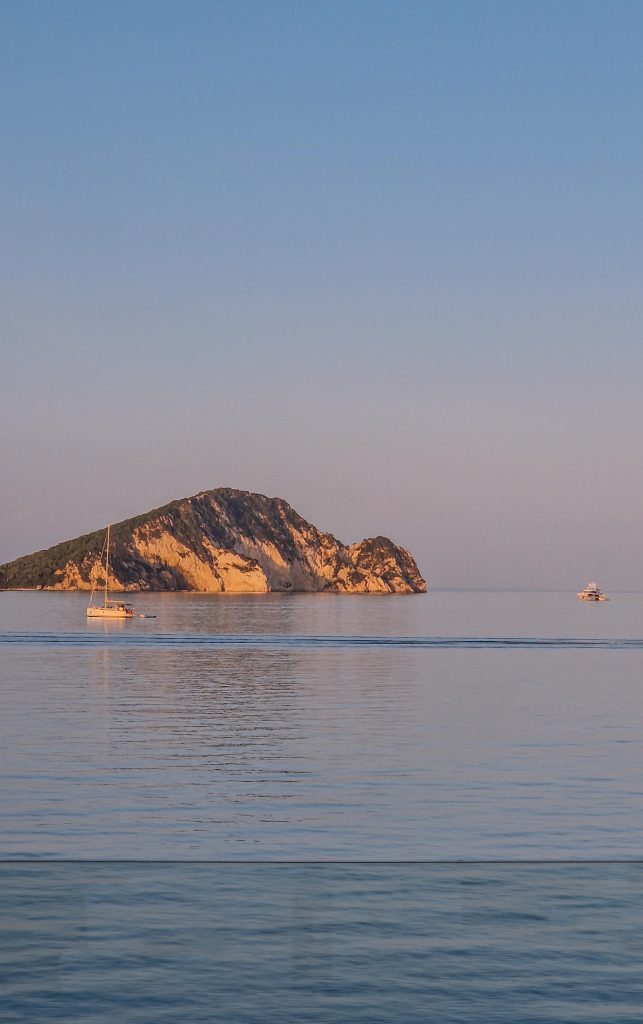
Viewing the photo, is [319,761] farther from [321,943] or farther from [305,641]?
[305,641]

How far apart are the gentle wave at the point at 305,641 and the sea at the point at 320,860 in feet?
191

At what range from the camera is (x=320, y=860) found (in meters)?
18.2

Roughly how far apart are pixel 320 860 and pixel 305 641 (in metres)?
98.3

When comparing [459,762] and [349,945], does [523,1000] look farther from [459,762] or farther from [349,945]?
[459,762]

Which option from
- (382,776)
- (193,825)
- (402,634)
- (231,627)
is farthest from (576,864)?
(231,627)

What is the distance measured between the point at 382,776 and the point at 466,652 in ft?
242

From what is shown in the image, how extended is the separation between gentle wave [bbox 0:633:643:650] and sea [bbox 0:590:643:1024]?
5822 centimetres

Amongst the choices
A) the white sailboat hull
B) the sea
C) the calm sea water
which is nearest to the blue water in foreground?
the sea

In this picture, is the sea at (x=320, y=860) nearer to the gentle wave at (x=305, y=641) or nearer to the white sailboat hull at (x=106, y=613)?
the gentle wave at (x=305, y=641)

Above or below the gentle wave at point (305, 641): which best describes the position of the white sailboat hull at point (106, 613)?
above

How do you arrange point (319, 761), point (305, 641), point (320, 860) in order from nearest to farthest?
1. point (320, 860)
2. point (319, 761)
3. point (305, 641)

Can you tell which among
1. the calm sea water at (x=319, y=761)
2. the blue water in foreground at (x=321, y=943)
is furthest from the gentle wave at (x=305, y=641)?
the blue water in foreground at (x=321, y=943)

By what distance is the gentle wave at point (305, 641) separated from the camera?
111825 millimetres

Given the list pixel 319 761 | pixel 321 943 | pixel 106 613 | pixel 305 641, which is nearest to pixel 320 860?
pixel 321 943
